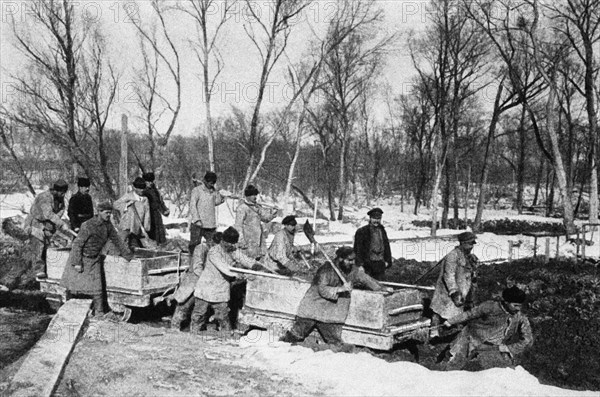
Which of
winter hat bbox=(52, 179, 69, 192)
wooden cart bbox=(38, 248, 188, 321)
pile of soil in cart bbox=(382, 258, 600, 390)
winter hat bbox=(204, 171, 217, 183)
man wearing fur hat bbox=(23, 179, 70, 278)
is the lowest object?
pile of soil in cart bbox=(382, 258, 600, 390)

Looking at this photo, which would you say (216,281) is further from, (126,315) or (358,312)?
(358,312)

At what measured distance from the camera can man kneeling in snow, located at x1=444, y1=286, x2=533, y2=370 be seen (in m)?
6.29

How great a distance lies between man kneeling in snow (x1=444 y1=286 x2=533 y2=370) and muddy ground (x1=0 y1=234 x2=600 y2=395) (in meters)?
0.39

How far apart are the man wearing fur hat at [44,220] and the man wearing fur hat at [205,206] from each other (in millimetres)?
2152

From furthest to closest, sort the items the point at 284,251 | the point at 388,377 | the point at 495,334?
the point at 284,251 < the point at 495,334 < the point at 388,377

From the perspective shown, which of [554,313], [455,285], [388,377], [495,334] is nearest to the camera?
[388,377]

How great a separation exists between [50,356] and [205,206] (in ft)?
14.5

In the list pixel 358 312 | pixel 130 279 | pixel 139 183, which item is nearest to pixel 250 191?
pixel 139 183

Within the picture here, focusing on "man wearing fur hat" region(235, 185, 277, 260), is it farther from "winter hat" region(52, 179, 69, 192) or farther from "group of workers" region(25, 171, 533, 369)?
"winter hat" region(52, 179, 69, 192)

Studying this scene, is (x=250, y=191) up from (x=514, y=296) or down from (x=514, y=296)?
up

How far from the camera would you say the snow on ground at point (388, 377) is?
528 cm

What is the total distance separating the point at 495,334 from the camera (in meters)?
6.52

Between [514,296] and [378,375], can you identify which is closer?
[378,375]

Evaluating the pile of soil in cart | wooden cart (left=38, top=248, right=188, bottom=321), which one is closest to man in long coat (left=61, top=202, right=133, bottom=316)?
wooden cart (left=38, top=248, right=188, bottom=321)
